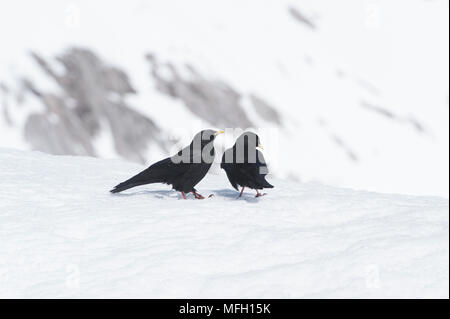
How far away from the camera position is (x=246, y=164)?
252 inches

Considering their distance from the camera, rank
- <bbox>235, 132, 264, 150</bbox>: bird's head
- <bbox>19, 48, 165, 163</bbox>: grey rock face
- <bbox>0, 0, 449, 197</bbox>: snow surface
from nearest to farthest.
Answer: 1. <bbox>235, 132, 264, 150</bbox>: bird's head
2. <bbox>19, 48, 165, 163</bbox>: grey rock face
3. <bbox>0, 0, 449, 197</bbox>: snow surface

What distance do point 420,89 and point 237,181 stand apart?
5706 cm

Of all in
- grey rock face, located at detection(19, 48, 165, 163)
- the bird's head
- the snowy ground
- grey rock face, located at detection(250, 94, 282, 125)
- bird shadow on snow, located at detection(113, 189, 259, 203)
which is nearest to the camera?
the snowy ground

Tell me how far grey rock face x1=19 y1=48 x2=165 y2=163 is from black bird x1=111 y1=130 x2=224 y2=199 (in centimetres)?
3491

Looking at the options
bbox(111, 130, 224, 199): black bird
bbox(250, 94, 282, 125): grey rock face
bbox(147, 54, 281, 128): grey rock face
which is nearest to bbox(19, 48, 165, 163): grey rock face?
bbox(147, 54, 281, 128): grey rock face

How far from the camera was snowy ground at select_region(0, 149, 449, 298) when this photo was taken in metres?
4.23

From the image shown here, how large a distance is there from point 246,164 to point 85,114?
141 feet

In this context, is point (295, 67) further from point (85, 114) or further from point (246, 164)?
point (246, 164)

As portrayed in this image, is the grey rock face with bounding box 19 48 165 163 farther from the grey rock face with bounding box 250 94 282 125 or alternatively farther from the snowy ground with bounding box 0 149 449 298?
the snowy ground with bounding box 0 149 449 298

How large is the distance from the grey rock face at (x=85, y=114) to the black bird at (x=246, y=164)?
115 feet

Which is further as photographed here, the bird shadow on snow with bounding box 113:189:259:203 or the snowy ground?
the bird shadow on snow with bounding box 113:189:259:203

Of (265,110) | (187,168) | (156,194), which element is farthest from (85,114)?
(187,168)

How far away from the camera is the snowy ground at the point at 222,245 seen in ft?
13.9

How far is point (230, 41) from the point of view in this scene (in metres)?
58.8
